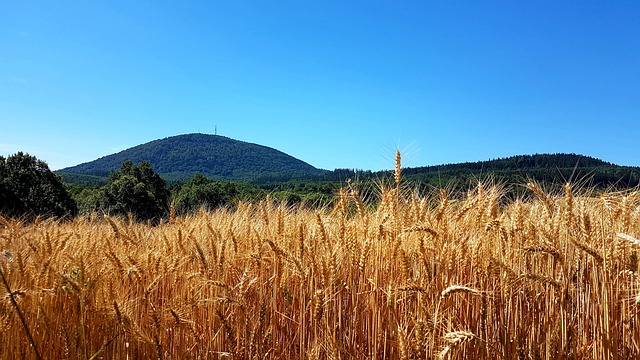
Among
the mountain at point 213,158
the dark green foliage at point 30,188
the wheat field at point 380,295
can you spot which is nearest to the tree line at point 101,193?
the dark green foliage at point 30,188

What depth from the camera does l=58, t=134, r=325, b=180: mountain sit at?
6698 inches

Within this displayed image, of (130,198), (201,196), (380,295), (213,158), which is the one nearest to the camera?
(380,295)

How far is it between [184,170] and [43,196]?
154674mm

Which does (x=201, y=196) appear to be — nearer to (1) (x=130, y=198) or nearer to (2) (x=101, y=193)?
(1) (x=130, y=198)

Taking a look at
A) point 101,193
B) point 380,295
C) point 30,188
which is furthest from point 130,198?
point 380,295

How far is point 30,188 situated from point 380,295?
27116 millimetres

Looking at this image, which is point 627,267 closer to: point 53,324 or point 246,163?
point 53,324

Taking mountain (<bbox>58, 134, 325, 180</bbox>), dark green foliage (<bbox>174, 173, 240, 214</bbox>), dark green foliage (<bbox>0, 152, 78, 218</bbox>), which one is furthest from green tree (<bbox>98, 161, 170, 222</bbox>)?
mountain (<bbox>58, 134, 325, 180</bbox>)

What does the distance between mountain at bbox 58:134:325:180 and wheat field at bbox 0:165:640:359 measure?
16062cm

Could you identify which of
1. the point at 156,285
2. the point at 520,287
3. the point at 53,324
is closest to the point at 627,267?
the point at 520,287

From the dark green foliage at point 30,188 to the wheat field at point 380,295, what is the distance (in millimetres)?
23900

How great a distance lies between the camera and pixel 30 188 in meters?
24.0

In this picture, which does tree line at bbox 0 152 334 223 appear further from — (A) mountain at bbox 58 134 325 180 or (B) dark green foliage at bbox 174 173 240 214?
(A) mountain at bbox 58 134 325 180

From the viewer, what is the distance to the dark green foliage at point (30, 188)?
75.4 ft
